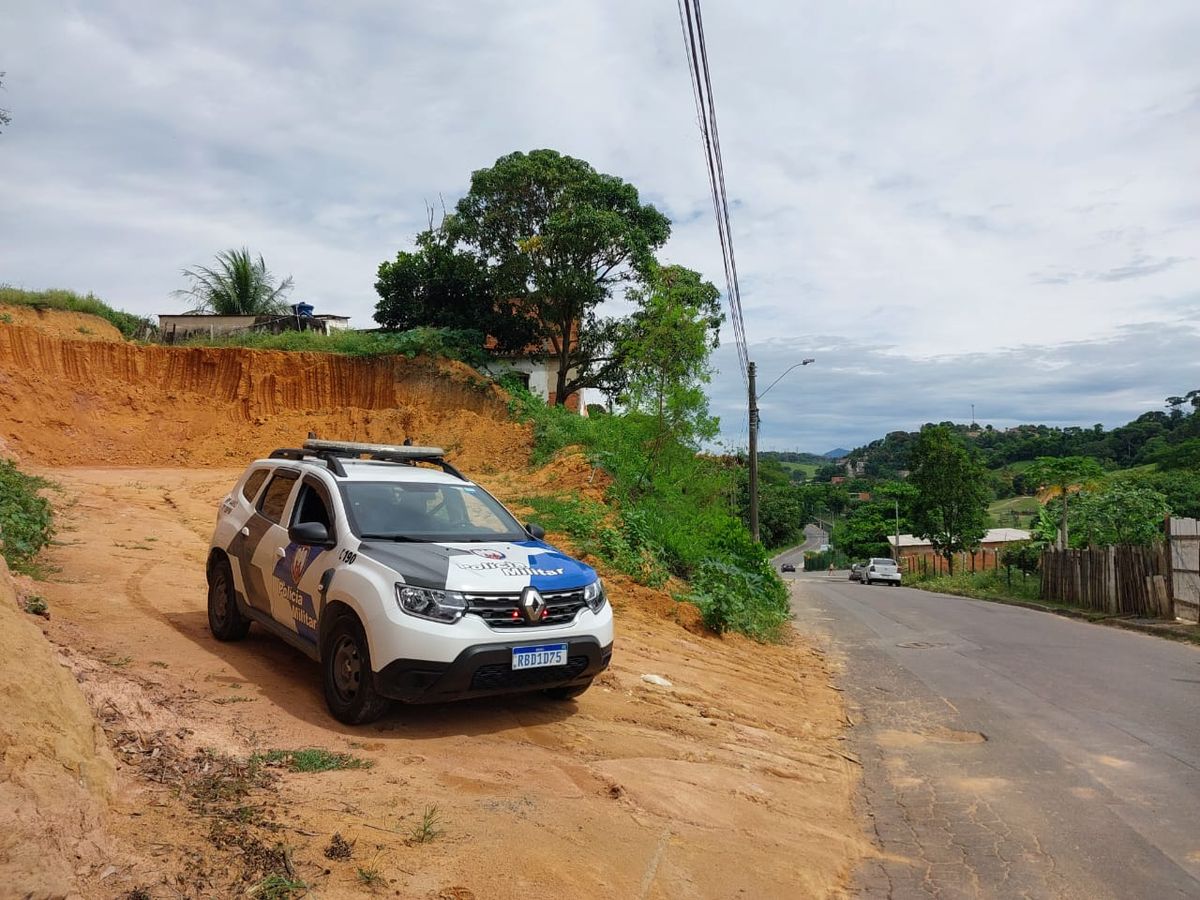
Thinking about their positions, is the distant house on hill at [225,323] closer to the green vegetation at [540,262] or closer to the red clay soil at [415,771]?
the green vegetation at [540,262]

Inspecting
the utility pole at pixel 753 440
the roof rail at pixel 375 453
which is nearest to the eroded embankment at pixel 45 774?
the roof rail at pixel 375 453

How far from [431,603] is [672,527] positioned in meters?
9.77

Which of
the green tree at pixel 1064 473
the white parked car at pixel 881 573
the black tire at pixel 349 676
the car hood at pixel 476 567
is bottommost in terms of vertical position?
the white parked car at pixel 881 573

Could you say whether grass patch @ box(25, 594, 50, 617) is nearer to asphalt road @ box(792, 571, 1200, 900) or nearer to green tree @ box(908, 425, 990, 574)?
asphalt road @ box(792, 571, 1200, 900)

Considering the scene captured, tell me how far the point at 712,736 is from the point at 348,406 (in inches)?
971

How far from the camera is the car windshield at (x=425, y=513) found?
622 centimetres

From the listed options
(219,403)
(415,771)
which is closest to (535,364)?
(219,403)

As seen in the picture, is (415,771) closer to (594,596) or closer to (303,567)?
(594,596)

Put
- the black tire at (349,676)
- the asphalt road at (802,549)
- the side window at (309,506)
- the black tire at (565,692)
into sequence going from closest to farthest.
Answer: the black tire at (349,676)
the black tire at (565,692)
the side window at (309,506)
the asphalt road at (802,549)

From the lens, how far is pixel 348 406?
2884 centimetres

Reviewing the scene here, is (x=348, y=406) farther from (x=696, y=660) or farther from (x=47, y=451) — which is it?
(x=696, y=660)

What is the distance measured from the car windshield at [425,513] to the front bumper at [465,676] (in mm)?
1190

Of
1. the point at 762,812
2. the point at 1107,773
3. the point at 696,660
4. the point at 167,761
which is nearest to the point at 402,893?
the point at 167,761

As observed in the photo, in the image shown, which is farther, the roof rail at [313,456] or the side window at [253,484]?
the side window at [253,484]
